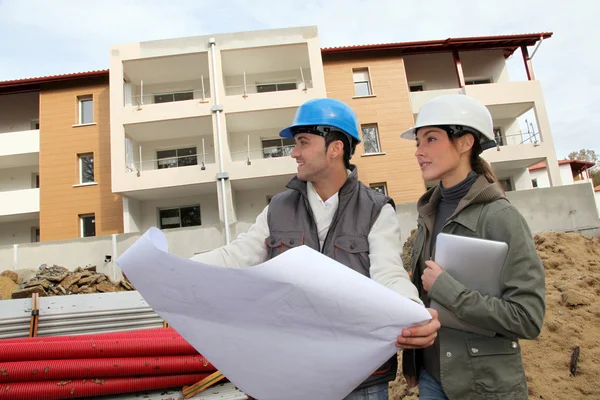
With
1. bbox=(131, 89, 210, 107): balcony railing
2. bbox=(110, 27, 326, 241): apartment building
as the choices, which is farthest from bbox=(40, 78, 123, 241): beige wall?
bbox=(131, 89, 210, 107): balcony railing

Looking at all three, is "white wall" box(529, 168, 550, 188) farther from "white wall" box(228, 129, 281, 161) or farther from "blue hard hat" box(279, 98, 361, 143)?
"blue hard hat" box(279, 98, 361, 143)

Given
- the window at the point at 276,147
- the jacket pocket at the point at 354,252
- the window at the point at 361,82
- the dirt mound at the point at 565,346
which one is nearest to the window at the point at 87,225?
the window at the point at 276,147

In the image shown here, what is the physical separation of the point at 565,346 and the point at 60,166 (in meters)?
20.2

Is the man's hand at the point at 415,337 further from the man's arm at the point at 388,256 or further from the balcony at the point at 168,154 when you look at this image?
the balcony at the point at 168,154

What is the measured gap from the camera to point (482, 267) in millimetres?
1682

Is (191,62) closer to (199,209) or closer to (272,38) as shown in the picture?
(272,38)

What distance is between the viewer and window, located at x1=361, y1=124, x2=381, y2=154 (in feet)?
62.7

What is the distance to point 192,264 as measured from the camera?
134 centimetres

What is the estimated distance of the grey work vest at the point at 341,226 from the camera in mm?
1878

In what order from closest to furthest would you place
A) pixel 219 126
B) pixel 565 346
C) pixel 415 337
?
1. pixel 415 337
2. pixel 565 346
3. pixel 219 126

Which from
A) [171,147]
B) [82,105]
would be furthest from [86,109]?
[171,147]

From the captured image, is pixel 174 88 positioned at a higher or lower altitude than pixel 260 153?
higher

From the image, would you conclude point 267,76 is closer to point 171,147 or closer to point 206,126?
point 206,126

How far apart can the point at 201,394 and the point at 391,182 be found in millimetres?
16447
